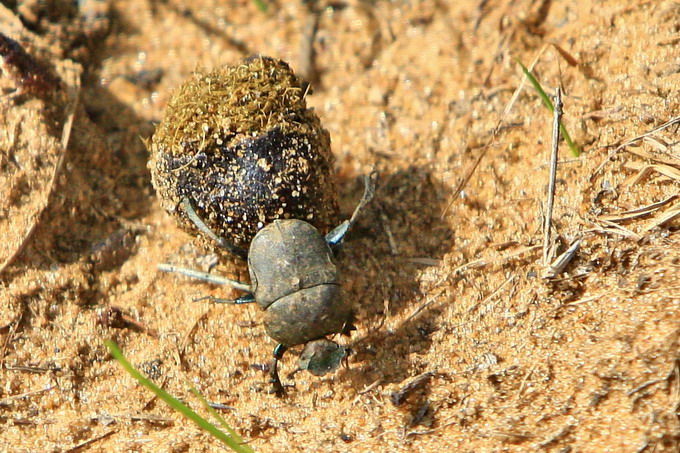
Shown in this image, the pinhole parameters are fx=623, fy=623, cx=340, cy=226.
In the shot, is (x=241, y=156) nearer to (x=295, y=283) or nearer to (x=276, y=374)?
(x=295, y=283)

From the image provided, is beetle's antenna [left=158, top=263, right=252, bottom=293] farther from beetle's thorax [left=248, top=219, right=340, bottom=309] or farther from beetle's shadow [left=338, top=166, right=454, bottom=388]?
beetle's shadow [left=338, top=166, right=454, bottom=388]

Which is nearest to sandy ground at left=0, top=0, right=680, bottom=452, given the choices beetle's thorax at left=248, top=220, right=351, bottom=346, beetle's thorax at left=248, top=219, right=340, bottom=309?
beetle's thorax at left=248, top=220, right=351, bottom=346

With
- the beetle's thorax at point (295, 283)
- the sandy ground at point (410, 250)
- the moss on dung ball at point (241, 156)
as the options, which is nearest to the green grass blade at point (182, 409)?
the sandy ground at point (410, 250)

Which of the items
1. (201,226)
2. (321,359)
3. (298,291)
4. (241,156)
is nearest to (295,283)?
(298,291)

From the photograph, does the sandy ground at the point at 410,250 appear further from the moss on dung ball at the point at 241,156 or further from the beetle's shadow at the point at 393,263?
the moss on dung ball at the point at 241,156

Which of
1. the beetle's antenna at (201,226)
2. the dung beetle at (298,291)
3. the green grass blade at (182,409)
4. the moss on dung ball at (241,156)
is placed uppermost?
the moss on dung ball at (241,156)

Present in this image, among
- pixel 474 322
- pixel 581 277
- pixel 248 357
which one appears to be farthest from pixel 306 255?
pixel 581 277

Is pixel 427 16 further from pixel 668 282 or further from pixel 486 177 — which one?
pixel 668 282
